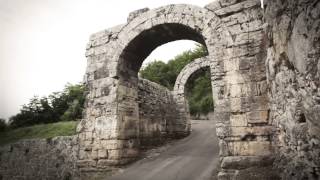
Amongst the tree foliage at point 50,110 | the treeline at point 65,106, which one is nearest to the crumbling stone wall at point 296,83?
the treeline at point 65,106

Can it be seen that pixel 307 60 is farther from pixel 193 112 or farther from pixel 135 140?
pixel 193 112

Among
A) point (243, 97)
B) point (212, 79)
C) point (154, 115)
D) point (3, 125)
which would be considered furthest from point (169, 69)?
point (243, 97)

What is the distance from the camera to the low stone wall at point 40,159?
7.37 m

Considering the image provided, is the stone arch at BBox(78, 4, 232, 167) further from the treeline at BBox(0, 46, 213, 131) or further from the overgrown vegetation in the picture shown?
the overgrown vegetation

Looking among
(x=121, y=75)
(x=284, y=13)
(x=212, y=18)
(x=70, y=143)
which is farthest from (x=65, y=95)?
(x=284, y=13)

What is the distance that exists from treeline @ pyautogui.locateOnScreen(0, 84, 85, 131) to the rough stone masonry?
532 centimetres

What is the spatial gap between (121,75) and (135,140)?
187cm

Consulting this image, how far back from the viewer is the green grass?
10.6m

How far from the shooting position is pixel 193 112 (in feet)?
67.4

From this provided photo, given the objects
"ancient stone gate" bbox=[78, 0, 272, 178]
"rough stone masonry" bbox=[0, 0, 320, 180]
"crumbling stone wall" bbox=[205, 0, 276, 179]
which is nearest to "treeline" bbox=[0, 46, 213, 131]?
"rough stone masonry" bbox=[0, 0, 320, 180]

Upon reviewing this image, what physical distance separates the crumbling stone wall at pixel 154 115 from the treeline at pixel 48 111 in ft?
20.3

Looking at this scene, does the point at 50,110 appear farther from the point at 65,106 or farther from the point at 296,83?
the point at 296,83

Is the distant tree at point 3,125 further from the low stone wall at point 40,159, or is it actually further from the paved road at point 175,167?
the paved road at point 175,167

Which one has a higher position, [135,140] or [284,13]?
[284,13]
